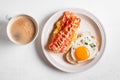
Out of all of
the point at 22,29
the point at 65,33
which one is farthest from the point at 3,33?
the point at 65,33

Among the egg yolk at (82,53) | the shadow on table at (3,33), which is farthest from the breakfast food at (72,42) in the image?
the shadow on table at (3,33)

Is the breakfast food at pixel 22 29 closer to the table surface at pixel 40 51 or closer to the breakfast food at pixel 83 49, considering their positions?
the table surface at pixel 40 51

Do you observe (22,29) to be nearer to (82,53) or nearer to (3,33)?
(3,33)

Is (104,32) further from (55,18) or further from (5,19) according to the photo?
(5,19)

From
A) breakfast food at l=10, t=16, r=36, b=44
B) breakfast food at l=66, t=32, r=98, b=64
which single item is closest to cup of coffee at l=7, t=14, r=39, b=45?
breakfast food at l=10, t=16, r=36, b=44

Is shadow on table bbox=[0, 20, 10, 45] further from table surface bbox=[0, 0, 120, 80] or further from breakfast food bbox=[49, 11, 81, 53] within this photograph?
breakfast food bbox=[49, 11, 81, 53]
